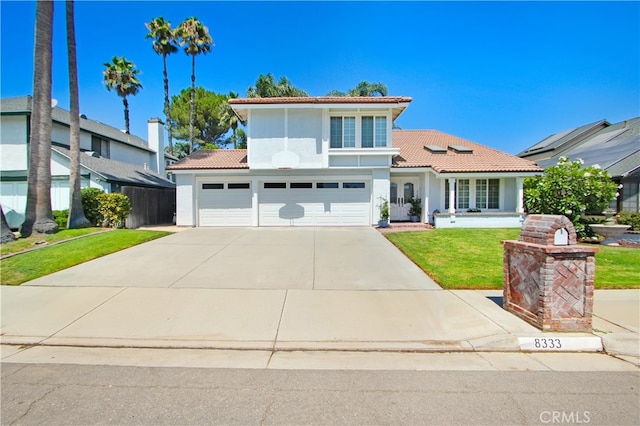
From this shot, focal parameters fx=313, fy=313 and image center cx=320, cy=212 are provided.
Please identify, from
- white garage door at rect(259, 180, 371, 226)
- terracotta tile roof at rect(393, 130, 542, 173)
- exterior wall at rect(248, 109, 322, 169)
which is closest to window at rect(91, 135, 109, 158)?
exterior wall at rect(248, 109, 322, 169)

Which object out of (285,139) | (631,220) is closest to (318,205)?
(285,139)

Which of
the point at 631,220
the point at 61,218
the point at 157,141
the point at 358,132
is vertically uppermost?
the point at 157,141

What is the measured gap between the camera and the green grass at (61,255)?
735 centimetres

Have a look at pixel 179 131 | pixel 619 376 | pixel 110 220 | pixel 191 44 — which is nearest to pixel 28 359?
pixel 619 376

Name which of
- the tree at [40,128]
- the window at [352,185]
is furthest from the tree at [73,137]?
the window at [352,185]

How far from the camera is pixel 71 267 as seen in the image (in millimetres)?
7941

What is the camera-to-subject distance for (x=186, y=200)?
1628 cm

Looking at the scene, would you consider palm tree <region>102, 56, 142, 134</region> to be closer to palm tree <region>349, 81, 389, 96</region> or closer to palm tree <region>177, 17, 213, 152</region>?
palm tree <region>177, 17, 213, 152</region>

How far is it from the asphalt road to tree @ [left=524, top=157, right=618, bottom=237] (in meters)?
10.2

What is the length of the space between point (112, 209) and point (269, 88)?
1473cm

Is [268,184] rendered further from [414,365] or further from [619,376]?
[619,376]

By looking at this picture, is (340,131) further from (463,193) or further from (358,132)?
(463,193)

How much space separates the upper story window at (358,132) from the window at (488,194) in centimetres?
584

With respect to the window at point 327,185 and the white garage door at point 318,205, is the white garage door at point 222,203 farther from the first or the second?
the window at point 327,185
